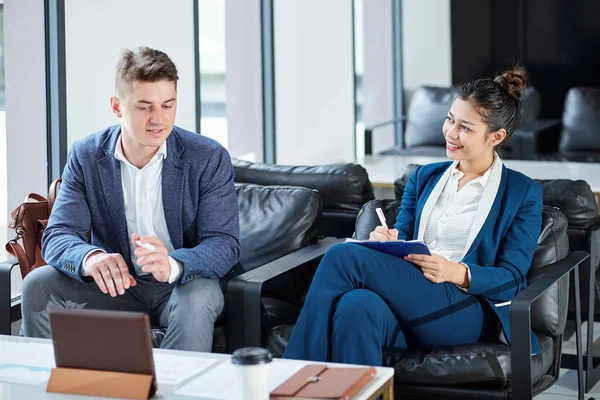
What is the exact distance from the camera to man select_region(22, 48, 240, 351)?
296cm

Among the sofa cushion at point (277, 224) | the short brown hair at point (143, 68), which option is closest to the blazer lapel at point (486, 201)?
→ the sofa cushion at point (277, 224)

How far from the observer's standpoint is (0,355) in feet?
7.77

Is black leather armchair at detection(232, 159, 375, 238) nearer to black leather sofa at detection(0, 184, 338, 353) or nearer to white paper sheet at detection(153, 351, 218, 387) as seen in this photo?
black leather sofa at detection(0, 184, 338, 353)

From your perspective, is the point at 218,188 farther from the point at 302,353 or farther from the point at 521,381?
the point at 521,381

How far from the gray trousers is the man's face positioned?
0.45 meters

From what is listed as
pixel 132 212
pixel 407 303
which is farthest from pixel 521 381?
pixel 132 212

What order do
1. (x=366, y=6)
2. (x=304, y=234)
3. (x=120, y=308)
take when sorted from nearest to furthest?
(x=120, y=308) → (x=304, y=234) → (x=366, y=6)

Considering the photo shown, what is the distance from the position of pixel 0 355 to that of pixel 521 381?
4.44 feet

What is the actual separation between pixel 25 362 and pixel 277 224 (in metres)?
1.32

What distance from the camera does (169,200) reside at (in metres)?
3.08

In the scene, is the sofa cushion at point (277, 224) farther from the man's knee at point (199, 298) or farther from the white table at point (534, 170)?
the white table at point (534, 170)

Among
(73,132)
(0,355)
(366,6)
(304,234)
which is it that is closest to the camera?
(0,355)

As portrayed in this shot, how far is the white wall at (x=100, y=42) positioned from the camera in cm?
402

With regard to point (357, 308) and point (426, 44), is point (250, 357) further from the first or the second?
point (426, 44)
